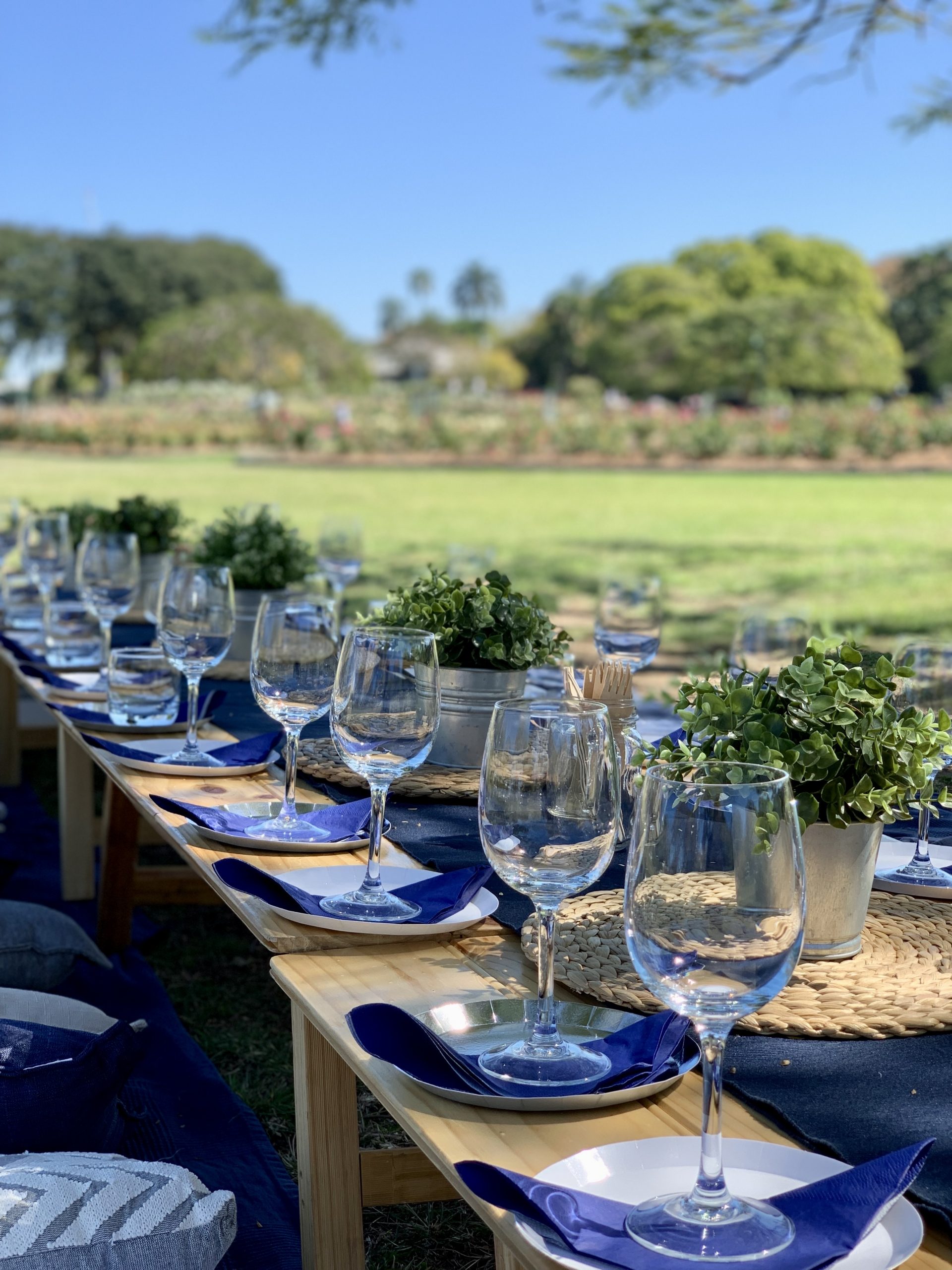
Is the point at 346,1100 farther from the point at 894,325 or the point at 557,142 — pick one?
the point at 557,142

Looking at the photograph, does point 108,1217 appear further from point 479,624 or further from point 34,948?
point 34,948

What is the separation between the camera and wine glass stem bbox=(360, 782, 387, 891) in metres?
1.57

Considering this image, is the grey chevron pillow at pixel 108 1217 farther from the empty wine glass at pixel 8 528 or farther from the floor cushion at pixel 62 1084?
the empty wine glass at pixel 8 528

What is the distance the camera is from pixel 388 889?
161 cm

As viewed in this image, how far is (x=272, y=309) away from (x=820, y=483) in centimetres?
3722

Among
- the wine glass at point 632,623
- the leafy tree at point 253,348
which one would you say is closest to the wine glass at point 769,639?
the wine glass at point 632,623

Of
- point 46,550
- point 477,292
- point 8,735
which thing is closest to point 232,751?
point 46,550

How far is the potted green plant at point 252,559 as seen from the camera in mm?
3273

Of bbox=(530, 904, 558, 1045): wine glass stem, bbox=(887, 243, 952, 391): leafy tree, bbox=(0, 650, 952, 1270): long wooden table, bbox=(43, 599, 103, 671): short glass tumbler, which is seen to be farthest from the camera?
bbox=(887, 243, 952, 391): leafy tree

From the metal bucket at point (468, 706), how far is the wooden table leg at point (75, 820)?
155 centimetres

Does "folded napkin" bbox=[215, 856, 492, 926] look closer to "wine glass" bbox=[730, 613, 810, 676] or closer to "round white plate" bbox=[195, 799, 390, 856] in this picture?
"round white plate" bbox=[195, 799, 390, 856]

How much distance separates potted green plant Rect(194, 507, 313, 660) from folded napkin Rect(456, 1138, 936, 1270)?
7.84 ft

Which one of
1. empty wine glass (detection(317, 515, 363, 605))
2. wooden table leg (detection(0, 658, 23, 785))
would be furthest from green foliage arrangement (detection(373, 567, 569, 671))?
wooden table leg (detection(0, 658, 23, 785))

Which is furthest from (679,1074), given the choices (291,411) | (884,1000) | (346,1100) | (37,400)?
(37,400)
